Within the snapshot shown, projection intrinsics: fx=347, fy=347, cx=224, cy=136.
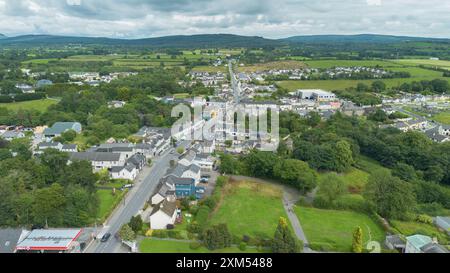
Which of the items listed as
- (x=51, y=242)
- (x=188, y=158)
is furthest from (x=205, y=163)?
(x=51, y=242)

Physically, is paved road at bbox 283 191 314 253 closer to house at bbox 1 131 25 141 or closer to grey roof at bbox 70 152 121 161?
grey roof at bbox 70 152 121 161

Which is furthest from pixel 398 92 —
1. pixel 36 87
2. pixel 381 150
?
pixel 36 87

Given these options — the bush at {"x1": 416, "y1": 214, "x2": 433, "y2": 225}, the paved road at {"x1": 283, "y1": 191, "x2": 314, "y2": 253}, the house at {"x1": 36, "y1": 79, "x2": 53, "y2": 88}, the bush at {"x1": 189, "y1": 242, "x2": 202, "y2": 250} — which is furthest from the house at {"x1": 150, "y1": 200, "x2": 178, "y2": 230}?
the house at {"x1": 36, "y1": 79, "x2": 53, "y2": 88}

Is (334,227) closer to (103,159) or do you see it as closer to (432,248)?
(432,248)

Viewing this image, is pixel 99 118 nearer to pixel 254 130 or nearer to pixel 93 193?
pixel 254 130
